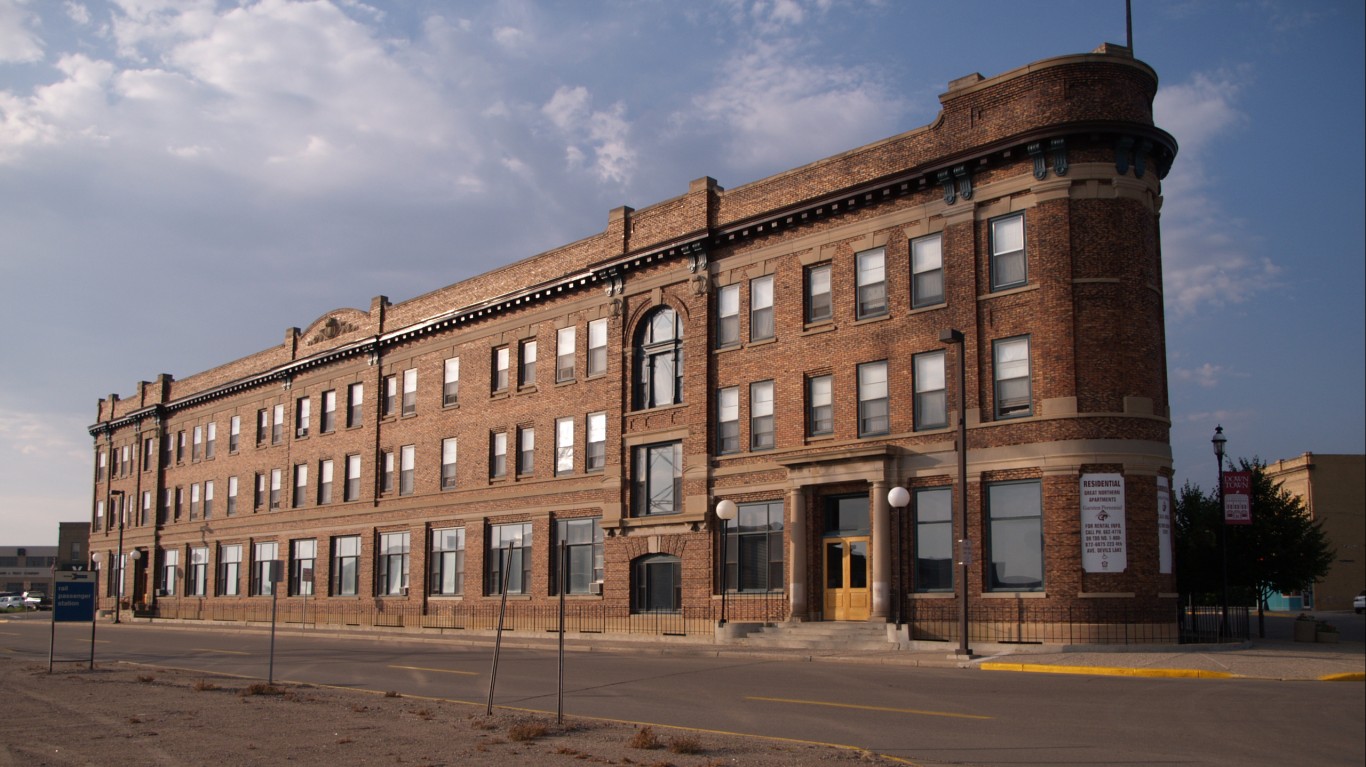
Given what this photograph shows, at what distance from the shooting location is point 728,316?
36.1 metres

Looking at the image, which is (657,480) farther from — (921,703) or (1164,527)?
(921,703)

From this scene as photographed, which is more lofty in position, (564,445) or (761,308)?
(761,308)

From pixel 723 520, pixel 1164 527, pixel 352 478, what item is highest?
pixel 352 478

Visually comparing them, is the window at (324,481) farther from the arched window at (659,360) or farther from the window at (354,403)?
the arched window at (659,360)

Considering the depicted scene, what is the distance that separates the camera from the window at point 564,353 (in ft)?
137

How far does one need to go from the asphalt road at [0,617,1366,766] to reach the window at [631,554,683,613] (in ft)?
20.8

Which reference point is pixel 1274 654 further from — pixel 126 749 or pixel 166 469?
pixel 166 469

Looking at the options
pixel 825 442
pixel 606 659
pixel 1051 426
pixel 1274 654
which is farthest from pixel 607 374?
pixel 1274 654

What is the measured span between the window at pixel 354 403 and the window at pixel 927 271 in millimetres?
29309

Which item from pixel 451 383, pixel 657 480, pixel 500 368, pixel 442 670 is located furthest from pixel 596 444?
pixel 442 670

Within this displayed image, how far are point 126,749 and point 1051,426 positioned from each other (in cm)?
2076

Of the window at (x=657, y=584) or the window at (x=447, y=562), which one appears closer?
the window at (x=657, y=584)

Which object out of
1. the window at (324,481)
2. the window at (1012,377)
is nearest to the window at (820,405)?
the window at (1012,377)

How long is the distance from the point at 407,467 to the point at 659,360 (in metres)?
15.8
